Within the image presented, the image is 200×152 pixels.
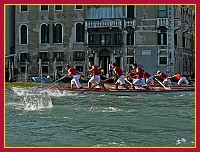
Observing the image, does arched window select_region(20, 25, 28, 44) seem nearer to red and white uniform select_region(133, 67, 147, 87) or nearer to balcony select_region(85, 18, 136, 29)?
balcony select_region(85, 18, 136, 29)

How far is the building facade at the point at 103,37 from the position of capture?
107ft

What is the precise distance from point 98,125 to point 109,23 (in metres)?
26.3

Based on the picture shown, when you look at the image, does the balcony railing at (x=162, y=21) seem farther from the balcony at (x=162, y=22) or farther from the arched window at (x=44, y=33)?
the arched window at (x=44, y=33)

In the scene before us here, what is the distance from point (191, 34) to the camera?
37125mm

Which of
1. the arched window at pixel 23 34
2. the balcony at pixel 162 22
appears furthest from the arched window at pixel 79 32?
the balcony at pixel 162 22

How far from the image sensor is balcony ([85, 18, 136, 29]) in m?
33.0

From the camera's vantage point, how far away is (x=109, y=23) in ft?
110

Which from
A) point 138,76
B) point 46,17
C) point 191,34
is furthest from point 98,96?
point 191,34

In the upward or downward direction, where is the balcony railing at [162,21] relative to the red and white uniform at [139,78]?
upward

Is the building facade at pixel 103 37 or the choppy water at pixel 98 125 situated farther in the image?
the building facade at pixel 103 37

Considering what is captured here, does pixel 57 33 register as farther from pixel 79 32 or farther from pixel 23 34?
pixel 23 34

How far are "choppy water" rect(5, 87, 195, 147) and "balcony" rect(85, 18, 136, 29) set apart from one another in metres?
22.4

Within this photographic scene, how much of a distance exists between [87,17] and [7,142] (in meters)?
28.6

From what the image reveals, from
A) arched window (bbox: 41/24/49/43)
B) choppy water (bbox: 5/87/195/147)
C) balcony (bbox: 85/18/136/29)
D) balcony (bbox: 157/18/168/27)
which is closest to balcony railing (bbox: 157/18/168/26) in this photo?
balcony (bbox: 157/18/168/27)
